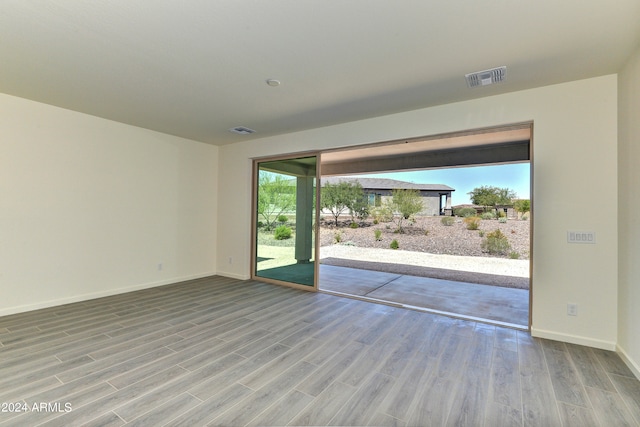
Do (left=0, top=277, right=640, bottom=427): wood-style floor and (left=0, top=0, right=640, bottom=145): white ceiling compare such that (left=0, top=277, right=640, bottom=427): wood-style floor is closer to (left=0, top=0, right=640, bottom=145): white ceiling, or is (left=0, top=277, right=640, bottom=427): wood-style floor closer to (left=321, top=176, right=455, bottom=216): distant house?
(left=0, top=0, right=640, bottom=145): white ceiling

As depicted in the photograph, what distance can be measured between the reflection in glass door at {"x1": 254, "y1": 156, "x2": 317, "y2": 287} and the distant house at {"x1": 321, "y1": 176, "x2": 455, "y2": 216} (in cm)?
229

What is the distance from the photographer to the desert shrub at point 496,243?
7266 mm

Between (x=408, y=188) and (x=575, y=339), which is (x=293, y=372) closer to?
(x=575, y=339)

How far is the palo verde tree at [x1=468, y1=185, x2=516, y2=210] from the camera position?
22.9 feet

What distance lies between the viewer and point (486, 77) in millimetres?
2748

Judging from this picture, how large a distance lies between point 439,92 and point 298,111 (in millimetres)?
1769

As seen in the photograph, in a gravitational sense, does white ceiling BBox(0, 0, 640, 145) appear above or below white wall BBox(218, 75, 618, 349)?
above

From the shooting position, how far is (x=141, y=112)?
387 cm

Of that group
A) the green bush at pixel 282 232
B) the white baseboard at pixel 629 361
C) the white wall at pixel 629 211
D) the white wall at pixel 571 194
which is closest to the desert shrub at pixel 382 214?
the green bush at pixel 282 232

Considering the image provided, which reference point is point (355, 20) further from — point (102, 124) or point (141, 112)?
point (102, 124)

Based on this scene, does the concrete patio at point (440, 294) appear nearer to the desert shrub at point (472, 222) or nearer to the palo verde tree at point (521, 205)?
the palo verde tree at point (521, 205)

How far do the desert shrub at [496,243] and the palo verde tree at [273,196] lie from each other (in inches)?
220

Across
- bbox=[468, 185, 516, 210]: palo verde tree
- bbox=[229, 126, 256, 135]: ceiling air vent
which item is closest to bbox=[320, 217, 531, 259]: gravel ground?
bbox=[468, 185, 516, 210]: palo verde tree

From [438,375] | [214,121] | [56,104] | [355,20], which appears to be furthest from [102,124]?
[438,375]
